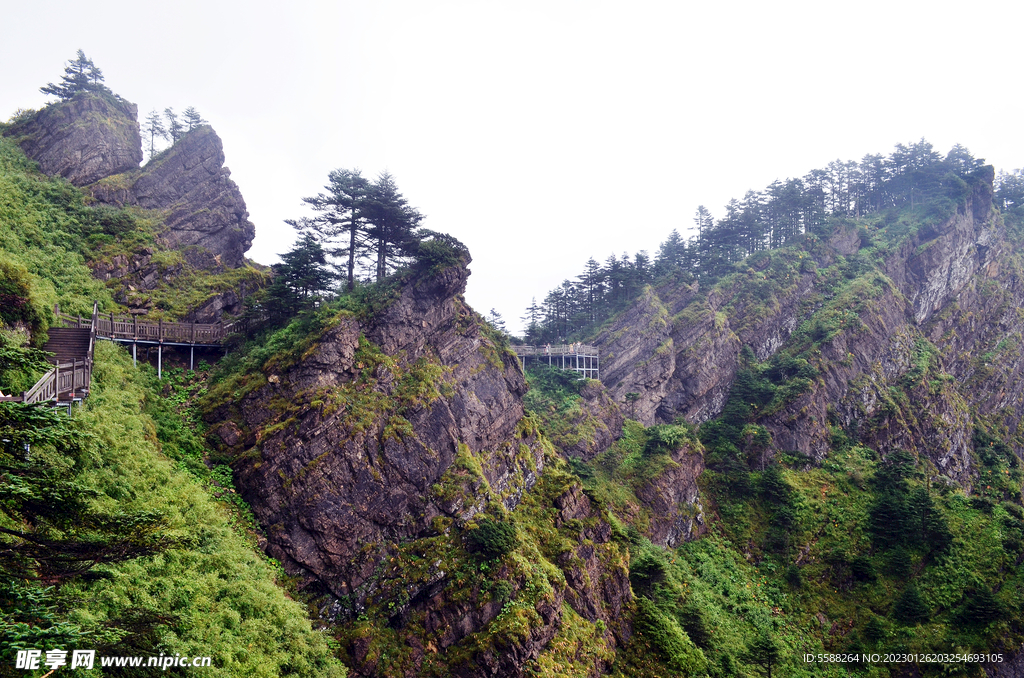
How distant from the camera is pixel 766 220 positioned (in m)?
67.3

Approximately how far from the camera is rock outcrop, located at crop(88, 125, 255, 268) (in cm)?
4078

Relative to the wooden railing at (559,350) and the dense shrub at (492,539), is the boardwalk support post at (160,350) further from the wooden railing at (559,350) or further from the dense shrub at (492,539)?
the wooden railing at (559,350)

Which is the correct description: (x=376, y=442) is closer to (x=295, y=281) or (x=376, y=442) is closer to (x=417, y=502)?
(x=417, y=502)

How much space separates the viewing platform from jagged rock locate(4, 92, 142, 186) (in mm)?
39896

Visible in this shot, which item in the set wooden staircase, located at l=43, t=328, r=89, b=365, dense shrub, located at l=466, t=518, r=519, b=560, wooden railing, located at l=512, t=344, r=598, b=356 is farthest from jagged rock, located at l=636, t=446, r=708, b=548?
wooden staircase, located at l=43, t=328, r=89, b=365

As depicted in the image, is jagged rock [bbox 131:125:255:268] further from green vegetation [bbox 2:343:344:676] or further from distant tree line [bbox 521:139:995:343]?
distant tree line [bbox 521:139:995:343]

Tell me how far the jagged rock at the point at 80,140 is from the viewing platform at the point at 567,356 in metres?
39.9

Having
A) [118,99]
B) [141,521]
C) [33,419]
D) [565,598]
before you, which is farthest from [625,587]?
[118,99]

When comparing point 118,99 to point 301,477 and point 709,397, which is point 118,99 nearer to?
point 301,477

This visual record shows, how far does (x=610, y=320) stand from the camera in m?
55.8

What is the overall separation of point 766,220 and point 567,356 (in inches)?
1471

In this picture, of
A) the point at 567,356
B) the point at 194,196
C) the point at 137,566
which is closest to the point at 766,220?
the point at 567,356

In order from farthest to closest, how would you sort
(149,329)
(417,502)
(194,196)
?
(194,196) → (149,329) → (417,502)

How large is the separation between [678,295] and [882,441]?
23408 mm
